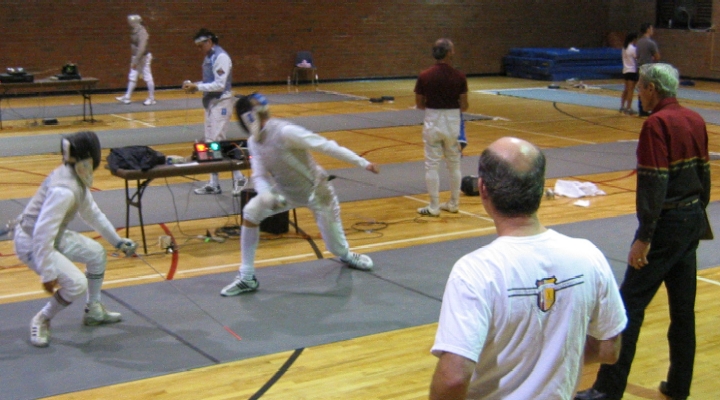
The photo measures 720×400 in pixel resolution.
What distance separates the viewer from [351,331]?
5.36 meters

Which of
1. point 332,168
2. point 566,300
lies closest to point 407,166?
point 332,168

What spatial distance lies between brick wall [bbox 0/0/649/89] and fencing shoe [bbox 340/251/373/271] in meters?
14.5

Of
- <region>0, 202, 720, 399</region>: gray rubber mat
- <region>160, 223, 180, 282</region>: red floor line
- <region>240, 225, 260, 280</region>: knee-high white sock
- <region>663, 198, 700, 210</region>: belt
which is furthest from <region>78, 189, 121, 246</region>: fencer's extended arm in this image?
<region>663, 198, 700, 210</region>: belt

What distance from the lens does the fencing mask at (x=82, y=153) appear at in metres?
4.98

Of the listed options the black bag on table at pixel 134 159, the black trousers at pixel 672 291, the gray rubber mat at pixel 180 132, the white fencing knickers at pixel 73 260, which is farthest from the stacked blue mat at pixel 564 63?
the black trousers at pixel 672 291

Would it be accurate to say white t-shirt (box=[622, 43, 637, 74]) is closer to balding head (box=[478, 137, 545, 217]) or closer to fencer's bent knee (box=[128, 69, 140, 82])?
fencer's bent knee (box=[128, 69, 140, 82])

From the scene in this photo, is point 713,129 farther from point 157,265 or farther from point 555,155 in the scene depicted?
point 157,265

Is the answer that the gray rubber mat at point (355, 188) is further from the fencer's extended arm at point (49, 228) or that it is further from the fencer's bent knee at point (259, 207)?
the fencer's extended arm at point (49, 228)

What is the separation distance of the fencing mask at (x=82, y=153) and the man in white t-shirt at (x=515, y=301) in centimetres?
342

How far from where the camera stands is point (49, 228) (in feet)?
16.0

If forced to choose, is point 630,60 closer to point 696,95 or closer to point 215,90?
point 696,95

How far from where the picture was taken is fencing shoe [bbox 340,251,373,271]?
6.59 meters

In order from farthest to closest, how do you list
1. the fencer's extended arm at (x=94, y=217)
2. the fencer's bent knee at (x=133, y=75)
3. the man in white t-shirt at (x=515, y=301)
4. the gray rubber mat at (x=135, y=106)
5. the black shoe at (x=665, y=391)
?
1. the fencer's bent knee at (x=133, y=75)
2. the gray rubber mat at (x=135, y=106)
3. the fencer's extended arm at (x=94, y=217)
4. the black shoe at (x=665, y=391)
5. the man in white t-shirt at (x=515, y=301)

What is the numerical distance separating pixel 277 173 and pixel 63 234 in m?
1.63
